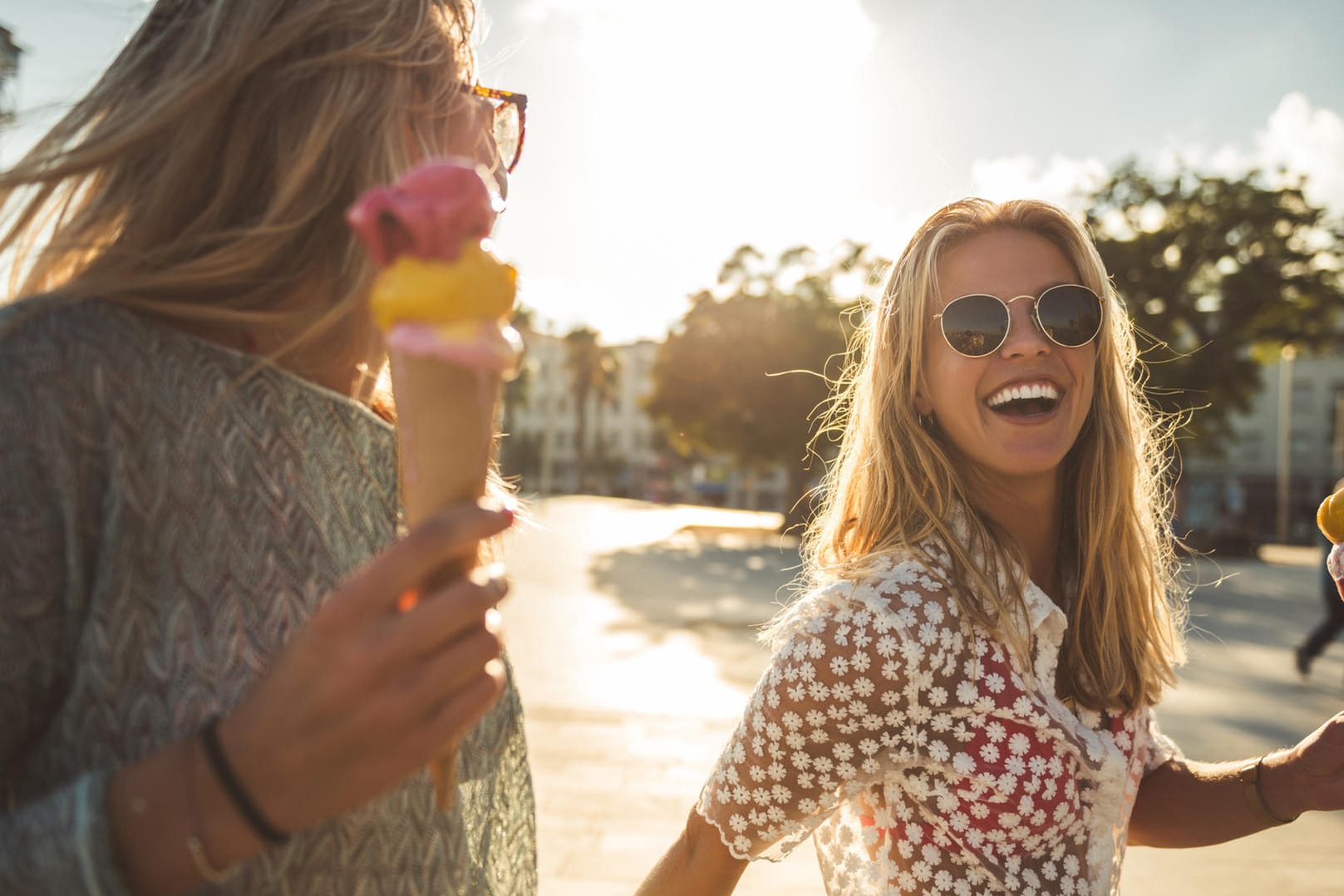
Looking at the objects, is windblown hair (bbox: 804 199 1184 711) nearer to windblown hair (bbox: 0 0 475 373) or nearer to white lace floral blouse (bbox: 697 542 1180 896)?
white lace floral blouse (bbox: 697 542 1180 896)

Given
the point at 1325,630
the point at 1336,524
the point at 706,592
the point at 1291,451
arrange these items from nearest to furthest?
the point at 1336,524 → the point at 1325,630 → the point at 706,592 → the point at 1291,451

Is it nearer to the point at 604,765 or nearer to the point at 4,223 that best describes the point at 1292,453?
the point at 604,765

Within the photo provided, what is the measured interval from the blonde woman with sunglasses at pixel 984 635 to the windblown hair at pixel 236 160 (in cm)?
103

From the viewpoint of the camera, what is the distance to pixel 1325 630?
8133 millimetres

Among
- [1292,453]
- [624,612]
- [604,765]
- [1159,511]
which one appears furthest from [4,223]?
[1292,453]

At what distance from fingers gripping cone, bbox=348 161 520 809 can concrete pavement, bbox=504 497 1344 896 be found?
90cm

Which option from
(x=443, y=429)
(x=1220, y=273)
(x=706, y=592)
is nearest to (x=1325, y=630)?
(x=706, y=592)

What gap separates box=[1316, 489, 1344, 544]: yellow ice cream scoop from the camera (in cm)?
179

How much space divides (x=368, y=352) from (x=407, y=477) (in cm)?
38

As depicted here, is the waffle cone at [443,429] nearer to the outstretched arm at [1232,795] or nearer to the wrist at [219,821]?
the wrist at [219,821]

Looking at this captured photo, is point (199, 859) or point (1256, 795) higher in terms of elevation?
point (199, 859)

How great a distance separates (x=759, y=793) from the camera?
1595 mm

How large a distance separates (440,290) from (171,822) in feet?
1.62

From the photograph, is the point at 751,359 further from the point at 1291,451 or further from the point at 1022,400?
the point at 1291,451
